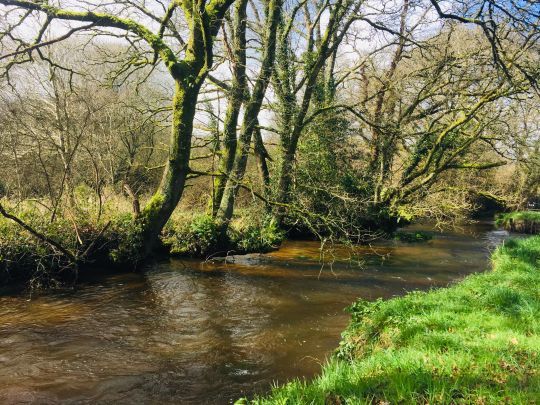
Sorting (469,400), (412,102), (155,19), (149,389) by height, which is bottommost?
(149,389)

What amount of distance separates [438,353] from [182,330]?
15.5 feet

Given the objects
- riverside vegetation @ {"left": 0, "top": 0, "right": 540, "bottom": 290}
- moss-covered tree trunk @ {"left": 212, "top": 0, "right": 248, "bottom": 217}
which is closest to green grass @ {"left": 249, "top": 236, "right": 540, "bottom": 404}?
riverside vegetation @ {"left": 0, "top": 0, "right": 540, "bottom": 290}

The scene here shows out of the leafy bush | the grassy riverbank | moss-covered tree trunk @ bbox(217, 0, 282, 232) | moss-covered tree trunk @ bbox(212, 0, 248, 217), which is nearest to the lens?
the grassy riverbank

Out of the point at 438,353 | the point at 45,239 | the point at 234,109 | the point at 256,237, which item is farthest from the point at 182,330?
the point at 234,109

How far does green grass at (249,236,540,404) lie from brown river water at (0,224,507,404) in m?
0.98

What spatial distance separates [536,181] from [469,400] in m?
31.2

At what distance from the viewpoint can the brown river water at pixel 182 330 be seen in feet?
18.2

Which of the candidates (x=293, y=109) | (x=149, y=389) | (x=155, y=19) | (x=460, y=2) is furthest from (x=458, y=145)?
(x=149, y=389)

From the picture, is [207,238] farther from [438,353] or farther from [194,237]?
[438,353]

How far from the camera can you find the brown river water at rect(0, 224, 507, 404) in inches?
218

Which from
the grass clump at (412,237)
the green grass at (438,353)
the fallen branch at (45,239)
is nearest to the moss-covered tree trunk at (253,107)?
the fallen branch at (45,239)

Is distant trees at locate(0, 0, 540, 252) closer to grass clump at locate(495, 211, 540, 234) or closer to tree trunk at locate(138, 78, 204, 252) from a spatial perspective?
tree trunk at locate(138, 78, 204, 252)

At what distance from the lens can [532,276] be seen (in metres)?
8.59

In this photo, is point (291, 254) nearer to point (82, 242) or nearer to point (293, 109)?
point (293, 109)
